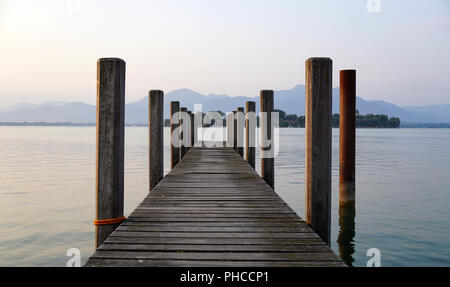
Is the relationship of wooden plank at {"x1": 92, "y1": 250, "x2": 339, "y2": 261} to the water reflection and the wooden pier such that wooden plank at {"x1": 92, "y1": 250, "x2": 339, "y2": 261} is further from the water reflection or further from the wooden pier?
the water reflection

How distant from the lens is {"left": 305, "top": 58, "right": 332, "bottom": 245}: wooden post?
392cm

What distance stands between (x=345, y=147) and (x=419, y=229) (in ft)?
10.4

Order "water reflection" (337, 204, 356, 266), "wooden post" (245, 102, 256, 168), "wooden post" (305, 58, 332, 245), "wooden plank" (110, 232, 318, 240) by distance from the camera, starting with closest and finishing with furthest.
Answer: "wooden plank" (110, 232, 318, 240) < "wooden post" (305, 58, 332, 245) < "water reflection" (337, 204, 356, 266) < "wooden post" (245, 102, 256, 168)

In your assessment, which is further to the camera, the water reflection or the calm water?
the calm water

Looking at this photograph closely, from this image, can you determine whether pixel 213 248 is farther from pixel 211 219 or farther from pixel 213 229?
pixel 211 219

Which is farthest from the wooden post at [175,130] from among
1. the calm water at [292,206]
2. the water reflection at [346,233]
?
the water reflection at [346,233]

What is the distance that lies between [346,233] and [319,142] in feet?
19.9

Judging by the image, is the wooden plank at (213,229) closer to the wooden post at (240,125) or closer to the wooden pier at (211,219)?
the wooden pier at (211,219)

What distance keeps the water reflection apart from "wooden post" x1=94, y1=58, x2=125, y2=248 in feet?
17.1

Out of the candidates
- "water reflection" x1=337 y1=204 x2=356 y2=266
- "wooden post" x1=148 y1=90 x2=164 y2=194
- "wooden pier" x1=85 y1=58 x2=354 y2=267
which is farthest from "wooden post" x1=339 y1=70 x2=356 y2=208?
"wooden post" x1=148 y1=90 x2=164 y2=194

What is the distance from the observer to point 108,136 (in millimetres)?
3805

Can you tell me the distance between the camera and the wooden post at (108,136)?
3.78m
